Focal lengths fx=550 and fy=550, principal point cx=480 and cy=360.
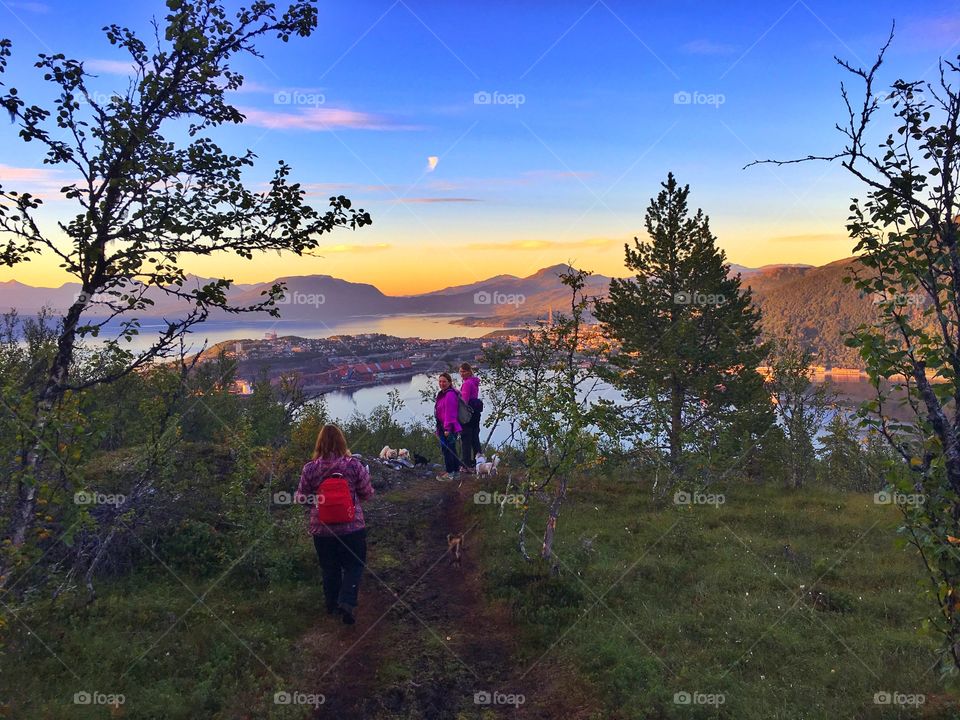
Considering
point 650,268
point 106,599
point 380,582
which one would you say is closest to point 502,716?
point 380,582

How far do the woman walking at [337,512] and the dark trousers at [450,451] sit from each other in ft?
25.8

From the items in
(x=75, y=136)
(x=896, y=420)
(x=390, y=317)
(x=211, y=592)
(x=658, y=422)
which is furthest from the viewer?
(x=390, y=317)

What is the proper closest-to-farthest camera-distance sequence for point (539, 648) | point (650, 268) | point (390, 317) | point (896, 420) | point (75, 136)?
point (896, 420)
point (75, 136)
point (539, 648)
point (650, 268)
point (390, 317)

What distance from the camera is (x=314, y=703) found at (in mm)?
6441

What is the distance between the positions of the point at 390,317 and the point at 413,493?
141m

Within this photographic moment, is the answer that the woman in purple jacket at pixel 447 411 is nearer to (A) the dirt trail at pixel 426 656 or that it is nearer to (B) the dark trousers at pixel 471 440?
(B) the dark trousers at pixel 471 440

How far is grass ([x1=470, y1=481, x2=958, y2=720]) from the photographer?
6750 mm

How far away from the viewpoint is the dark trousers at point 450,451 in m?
16.4

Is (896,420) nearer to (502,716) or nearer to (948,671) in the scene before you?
(948,671)

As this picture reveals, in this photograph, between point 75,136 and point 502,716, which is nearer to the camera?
point 75,136

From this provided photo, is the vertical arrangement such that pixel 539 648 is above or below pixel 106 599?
below

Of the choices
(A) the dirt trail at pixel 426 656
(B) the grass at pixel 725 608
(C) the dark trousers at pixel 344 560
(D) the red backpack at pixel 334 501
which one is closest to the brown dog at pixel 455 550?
(A) the dirt trail at pixel 426 656

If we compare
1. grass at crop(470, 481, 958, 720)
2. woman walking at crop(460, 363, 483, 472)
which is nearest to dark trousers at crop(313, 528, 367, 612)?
grass at crop(470, 481, 958, 720)

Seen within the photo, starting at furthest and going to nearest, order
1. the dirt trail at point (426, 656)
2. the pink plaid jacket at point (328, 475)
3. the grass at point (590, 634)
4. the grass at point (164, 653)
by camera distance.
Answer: the pink plaid jacket at point (328, 475) < the dirt trail at point (426, 656) < the grass at point (590, 634) < the grass at point (164, 653)
